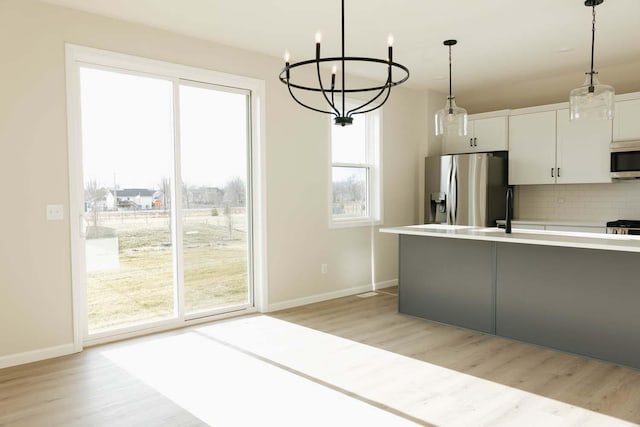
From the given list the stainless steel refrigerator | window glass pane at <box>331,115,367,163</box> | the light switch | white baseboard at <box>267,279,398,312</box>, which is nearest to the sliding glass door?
the light switch

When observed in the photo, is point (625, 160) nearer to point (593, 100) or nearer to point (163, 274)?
point (593, 100)

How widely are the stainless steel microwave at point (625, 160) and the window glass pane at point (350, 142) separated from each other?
9.27 feet

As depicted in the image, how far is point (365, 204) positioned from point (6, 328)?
13.3 ft

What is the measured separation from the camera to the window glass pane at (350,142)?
5.74 meters

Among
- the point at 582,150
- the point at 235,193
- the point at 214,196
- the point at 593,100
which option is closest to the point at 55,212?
the point at 214,196

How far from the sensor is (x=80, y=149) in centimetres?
379

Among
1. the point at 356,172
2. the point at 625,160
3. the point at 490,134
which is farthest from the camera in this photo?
the point at 490,134

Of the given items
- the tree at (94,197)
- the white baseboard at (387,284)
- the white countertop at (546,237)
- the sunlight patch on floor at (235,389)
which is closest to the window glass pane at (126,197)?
the tree at (94,197)

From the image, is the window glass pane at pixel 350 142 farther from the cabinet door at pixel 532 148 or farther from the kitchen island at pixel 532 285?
the cabinet door at pixel 532 148

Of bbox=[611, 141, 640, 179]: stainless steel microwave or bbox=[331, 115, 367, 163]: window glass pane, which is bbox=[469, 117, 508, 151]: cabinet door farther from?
bbox=[331, 115, 367, 163]: window glass pane

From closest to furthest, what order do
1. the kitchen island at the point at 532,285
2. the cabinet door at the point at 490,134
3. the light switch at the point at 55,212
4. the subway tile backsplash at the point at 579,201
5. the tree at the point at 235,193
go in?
the kitchen island at the point at 532,285
the light switch at the point at 55,212
the tree at the point at 235,193
the subway tile backsplash at the point at 579,201
the cabinet door at the point at 490,134

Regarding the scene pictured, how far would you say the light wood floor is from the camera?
8.69ft

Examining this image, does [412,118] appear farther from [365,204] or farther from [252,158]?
[252,158]

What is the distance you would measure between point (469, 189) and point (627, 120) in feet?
A: 5.97
